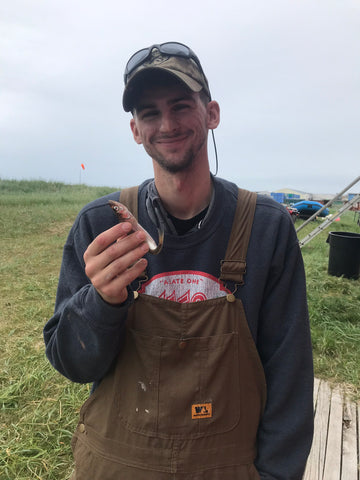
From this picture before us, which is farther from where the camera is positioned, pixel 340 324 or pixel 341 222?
pixel 341 222

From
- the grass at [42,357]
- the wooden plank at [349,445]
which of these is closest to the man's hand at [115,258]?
the wooden plank at [349,445]

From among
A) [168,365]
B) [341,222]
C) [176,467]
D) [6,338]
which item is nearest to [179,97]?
[168,365]

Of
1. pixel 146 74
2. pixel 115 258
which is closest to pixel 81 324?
pixel 115 258

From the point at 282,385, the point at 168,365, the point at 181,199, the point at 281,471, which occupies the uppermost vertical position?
the point at 181,199

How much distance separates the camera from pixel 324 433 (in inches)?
106

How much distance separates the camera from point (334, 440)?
2625 mm

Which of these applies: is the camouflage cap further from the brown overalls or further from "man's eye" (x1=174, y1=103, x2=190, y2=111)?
the brown overalls

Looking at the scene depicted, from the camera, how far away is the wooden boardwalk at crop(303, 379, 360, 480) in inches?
92.0

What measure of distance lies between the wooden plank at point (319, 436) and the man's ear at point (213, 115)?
2.49 meters

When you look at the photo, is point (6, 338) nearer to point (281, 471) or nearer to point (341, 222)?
point (281, 471)

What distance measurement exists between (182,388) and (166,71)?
1.53 meters

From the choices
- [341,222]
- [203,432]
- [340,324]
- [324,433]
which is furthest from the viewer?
[341,222]

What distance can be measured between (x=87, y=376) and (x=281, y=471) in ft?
3.46

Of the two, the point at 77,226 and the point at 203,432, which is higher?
the point at 77,226
